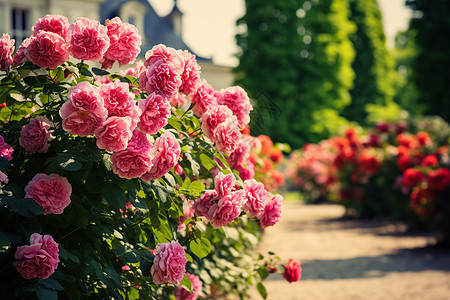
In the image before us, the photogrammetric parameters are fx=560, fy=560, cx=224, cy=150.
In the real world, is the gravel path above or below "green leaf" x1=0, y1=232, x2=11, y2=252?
below

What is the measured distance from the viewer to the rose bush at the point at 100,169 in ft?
7.09

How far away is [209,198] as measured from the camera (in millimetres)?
2582

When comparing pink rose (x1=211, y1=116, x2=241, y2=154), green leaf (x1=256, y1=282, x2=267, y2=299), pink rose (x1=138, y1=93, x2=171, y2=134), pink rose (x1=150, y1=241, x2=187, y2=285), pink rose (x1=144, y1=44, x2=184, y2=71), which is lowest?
green leaf (x1=256, y1=282, x2=267, y2=299)

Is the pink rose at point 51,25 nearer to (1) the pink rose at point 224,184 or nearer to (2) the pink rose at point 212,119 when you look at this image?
(2) the pink rose at point 212,119

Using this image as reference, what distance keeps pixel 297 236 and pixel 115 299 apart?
348 inches

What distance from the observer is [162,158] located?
90.7 inches

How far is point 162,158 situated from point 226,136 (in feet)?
1.65

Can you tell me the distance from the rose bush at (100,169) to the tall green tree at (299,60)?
27923 mm

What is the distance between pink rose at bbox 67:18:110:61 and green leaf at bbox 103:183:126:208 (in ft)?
1.99

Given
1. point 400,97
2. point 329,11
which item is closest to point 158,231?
point 329,11

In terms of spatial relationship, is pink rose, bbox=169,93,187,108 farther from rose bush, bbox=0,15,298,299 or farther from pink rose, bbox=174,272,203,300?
pink rose, bbox=174,272,203,300

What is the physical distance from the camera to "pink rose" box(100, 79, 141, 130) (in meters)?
2.22

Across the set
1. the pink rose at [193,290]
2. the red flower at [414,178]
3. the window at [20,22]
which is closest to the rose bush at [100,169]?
the pink rose at [193,290]

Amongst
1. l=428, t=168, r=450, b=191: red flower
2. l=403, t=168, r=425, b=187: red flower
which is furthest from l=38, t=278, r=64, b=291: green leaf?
l=403, t=168, r=425, b=187: red flower
